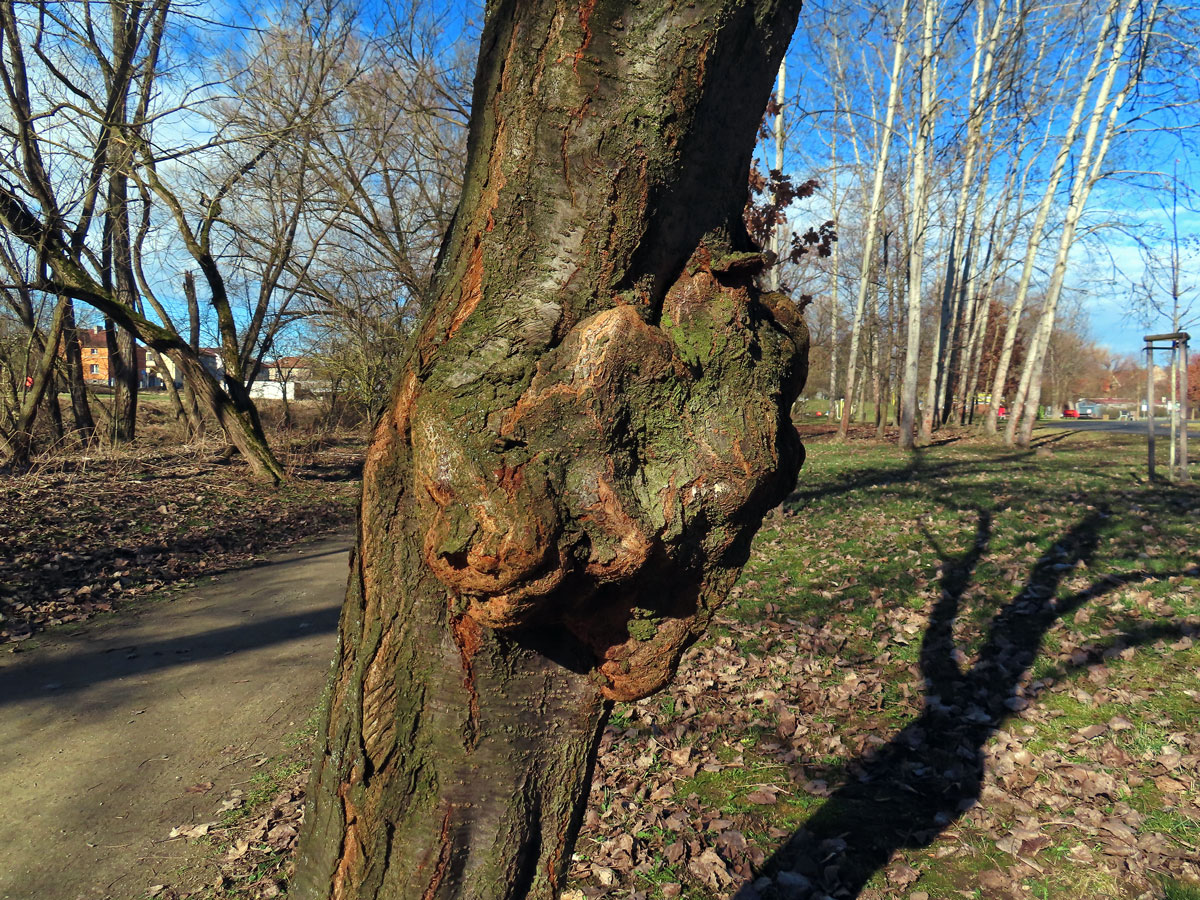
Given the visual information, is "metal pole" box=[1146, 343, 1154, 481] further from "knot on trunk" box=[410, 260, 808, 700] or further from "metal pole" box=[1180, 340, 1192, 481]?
"knot on trunk" box=[410, 260, 808, 700]

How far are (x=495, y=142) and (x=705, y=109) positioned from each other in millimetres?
468

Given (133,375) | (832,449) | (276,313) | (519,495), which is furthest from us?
(832,449)

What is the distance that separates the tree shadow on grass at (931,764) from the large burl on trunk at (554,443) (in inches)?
71.6

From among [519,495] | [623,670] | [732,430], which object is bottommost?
[623,670]

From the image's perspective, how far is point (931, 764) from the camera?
3.74 metres

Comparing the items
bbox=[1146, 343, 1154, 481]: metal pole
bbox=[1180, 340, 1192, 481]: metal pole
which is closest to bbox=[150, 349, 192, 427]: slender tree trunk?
bbox=[1146, 343, 1154, 481]: metal pole

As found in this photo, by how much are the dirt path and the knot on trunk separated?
2946 mm

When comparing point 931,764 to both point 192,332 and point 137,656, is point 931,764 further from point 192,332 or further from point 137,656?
point 192,332

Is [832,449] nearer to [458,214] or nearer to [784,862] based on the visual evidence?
[784,862]

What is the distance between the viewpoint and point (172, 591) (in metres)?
→ 7.43

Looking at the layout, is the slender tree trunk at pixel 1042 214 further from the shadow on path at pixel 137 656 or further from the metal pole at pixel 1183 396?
the shadow on path at pixel 137 656

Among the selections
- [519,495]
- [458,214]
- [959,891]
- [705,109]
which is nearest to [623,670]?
[519,495]

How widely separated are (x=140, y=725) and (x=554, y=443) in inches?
182

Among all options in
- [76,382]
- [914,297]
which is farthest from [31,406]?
[914,297]
